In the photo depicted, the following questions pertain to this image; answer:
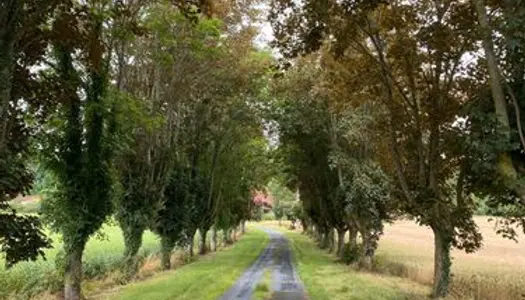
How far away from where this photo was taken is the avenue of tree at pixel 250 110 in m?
10.7

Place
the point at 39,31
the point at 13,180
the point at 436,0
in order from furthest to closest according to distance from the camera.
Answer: the point at 436,0
the point at 39,31
the point at 13,180

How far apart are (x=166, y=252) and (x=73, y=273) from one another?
44.1 ft

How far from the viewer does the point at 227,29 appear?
1156 inches

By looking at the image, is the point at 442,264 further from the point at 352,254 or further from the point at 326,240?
the point at 326,240

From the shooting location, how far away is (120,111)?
18922 mm

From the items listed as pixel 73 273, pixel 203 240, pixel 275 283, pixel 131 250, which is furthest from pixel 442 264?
pixel 203 240

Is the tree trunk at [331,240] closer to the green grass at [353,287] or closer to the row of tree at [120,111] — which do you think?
the row of tree at [120,111]

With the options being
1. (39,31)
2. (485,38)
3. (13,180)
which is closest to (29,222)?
(13,180)

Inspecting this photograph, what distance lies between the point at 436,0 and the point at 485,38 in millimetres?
6275

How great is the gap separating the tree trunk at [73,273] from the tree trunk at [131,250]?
272 inches

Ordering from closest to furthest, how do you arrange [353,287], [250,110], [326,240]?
1. [353,287]
2. [250,110]
3. [326,240]

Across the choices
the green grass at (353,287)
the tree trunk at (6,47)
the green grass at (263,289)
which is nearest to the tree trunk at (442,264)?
the green grass at (353,287)

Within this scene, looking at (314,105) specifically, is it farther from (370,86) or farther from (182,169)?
(370,86)

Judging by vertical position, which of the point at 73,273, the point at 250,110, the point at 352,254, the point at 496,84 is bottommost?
the point at 73,273
